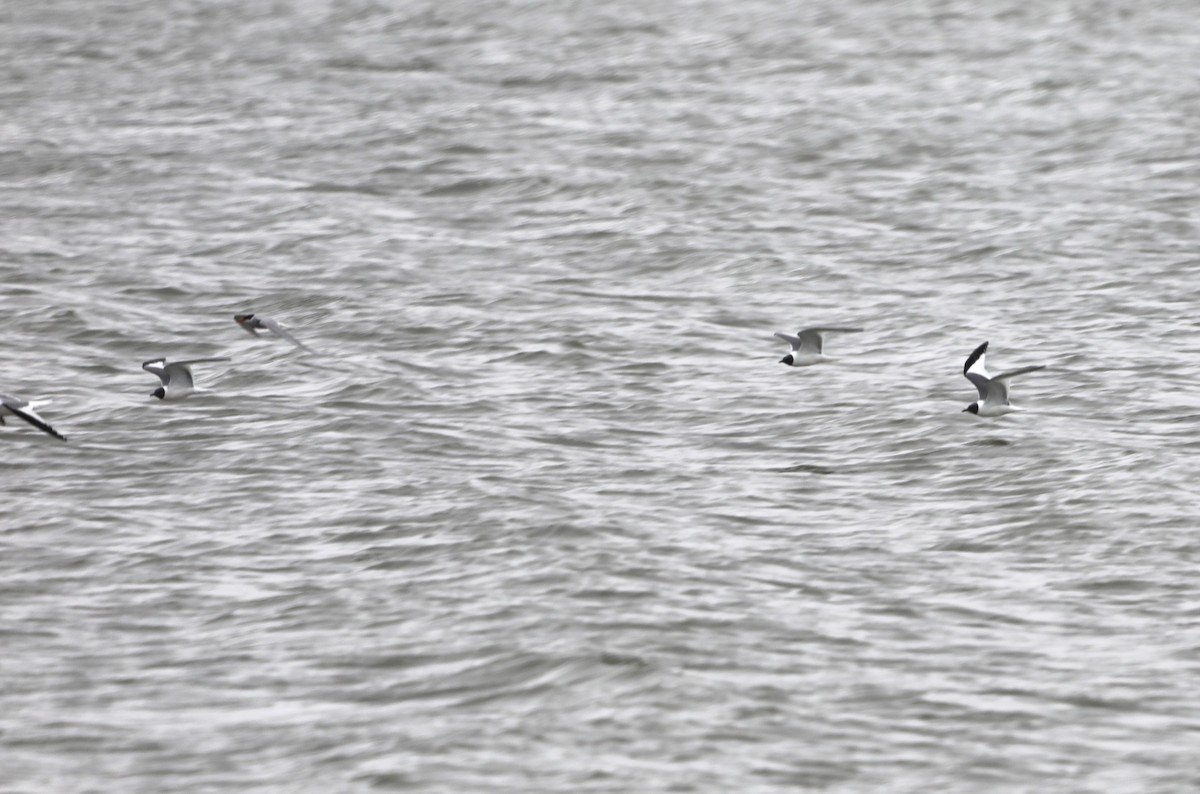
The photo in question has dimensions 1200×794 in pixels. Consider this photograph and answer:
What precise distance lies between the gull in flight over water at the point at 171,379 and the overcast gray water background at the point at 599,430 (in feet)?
1.31

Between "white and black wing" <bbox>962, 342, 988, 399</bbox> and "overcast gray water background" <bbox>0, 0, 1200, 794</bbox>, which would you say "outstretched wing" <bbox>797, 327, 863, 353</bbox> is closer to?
"overcast gray water background" <bbox>0, 0, 1200, 794</bbox>

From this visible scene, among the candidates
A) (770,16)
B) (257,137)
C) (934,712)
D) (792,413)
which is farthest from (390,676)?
(770,16)

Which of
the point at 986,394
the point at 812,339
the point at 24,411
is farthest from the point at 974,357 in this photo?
the point at 24,411

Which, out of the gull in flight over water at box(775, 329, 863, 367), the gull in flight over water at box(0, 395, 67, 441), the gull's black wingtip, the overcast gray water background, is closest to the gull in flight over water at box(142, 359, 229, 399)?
the overcast gray water background

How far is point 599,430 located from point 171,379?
474cm

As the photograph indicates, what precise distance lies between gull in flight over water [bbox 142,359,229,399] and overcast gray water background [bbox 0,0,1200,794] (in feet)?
1.31

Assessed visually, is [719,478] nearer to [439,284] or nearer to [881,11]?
[439,284]

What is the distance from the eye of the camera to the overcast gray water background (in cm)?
1524

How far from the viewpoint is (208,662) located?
53.6 feet

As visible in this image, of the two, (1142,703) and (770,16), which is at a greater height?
(770,16)

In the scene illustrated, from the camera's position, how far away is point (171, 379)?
75.0 feet

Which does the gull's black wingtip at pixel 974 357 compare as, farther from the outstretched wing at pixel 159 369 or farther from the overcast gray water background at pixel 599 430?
the outstretched wing at pixel 159 369

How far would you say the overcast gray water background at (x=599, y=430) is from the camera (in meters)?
15.2

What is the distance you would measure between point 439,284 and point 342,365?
450 centimetres
